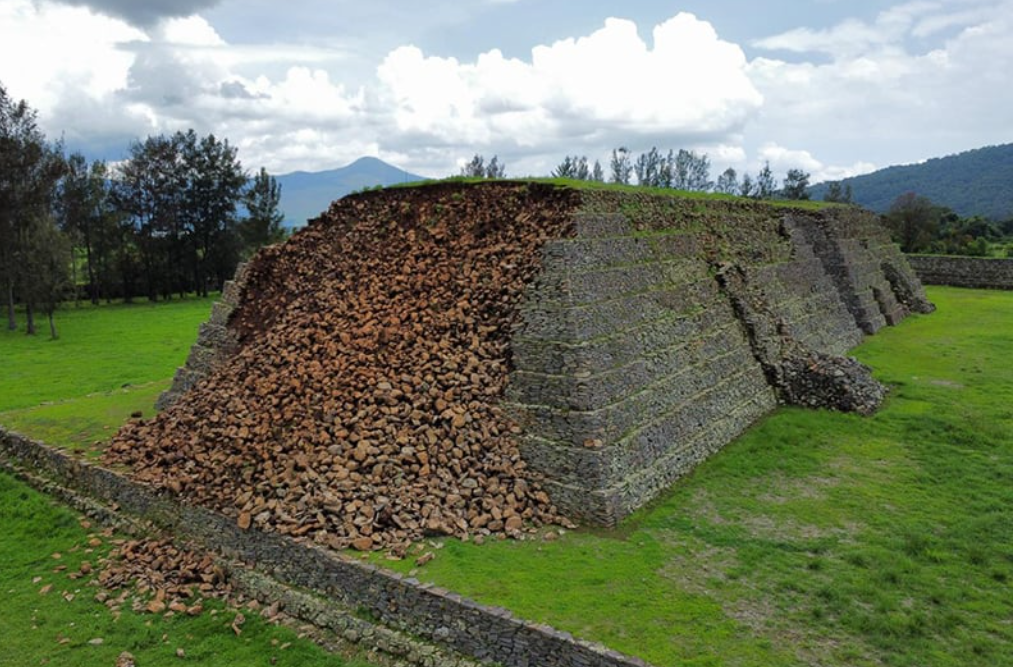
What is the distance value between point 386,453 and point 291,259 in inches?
325

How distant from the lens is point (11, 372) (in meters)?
26.5

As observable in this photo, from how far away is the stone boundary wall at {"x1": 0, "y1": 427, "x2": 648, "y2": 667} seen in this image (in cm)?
826

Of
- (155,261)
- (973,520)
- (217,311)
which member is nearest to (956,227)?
(973,520)

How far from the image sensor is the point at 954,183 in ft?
438

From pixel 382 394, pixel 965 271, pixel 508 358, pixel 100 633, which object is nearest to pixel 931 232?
pixel 965 271

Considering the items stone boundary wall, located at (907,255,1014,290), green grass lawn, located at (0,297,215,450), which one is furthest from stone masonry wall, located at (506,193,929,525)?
stone boundary wall, located at (907,255,1014,290)

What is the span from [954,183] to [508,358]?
150m

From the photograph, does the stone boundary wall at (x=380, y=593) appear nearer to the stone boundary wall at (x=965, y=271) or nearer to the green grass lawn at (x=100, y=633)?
the green grass lawn at (x=100, y=633)

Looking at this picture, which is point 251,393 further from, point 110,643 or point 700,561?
point 700,561

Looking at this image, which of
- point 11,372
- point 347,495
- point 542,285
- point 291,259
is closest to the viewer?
point 347,495

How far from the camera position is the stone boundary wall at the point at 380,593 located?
8.26 metres

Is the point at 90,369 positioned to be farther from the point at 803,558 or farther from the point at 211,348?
the point at 803,558

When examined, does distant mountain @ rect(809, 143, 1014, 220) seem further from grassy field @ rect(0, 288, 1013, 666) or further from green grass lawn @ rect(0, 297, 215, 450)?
grassy field @ rect(0, 288, 1013, 666)

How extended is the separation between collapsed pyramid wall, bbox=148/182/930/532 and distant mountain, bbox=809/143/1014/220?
100010 mm
